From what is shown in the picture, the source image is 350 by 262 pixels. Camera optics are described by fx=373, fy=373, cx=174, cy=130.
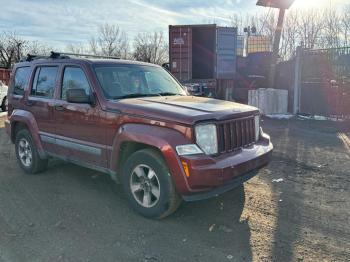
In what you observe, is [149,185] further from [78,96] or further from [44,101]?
[44,101]

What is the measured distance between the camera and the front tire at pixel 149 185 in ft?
13.6

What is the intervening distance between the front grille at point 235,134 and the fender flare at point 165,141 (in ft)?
1.52

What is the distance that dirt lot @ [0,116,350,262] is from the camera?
3666 mm

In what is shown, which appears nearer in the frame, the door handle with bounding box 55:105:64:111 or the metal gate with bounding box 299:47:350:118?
the door handle with bounding box 55:105:64:111

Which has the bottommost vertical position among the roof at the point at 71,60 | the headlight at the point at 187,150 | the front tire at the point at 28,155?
the front tire at the point at 28,155

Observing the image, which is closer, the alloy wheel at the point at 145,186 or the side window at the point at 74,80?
the alloy wheel at the point at 145,186

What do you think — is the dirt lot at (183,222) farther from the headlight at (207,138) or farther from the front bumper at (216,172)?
the headlight at (207,138)

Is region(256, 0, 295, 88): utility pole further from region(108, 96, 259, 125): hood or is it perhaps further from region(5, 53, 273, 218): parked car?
region(108, 96, 259, 125): hood

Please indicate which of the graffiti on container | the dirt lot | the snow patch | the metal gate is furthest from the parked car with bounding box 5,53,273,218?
the graffiti on container

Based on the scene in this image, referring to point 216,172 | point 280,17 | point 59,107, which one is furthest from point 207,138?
point 280,17

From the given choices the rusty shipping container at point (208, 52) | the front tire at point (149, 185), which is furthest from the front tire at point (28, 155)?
the rusty shipping container at point (208, 52)

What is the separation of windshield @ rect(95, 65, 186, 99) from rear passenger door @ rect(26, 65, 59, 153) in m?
1.04

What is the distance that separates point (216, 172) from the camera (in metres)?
3.94

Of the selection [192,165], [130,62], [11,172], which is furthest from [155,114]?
[11,172]
